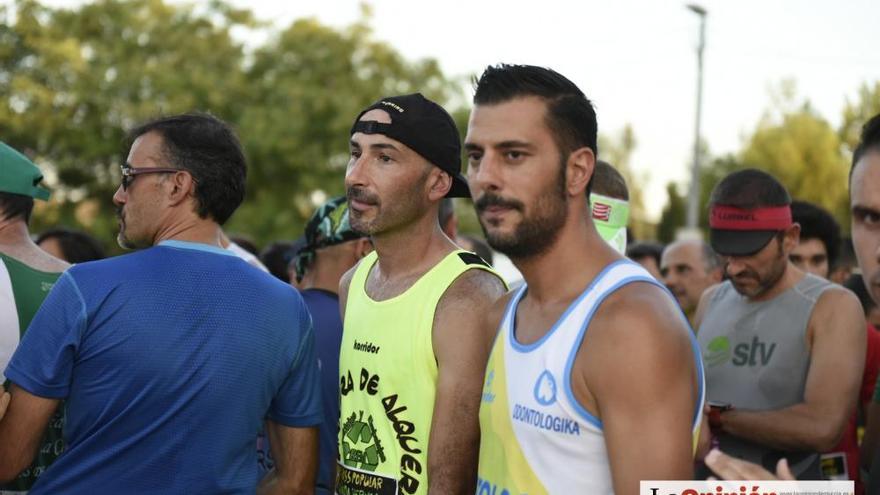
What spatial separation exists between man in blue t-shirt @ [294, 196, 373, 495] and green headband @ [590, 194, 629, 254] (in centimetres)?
114

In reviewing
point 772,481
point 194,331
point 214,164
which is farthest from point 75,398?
point 772,481

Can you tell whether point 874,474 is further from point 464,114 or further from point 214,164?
point 464,114

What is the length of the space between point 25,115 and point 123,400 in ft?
77.3

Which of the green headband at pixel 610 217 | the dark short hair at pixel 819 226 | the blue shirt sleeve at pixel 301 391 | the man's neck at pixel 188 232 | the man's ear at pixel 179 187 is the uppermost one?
the dark short hair at pixel 819 226

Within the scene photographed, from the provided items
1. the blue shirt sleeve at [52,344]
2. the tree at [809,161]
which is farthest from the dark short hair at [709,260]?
the tree at [809,161]

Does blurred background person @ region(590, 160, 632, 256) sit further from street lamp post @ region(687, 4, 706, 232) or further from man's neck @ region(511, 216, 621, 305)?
street lamp post @ region(687, 4, 706, 232)

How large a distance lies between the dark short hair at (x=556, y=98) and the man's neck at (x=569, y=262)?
0.16m

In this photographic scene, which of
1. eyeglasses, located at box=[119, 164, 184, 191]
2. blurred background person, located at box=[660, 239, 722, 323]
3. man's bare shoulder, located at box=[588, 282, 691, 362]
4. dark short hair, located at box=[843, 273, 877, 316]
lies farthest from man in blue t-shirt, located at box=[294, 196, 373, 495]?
blurred background person, located at box=[660, 239, 722, 323]

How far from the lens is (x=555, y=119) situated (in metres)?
2.85

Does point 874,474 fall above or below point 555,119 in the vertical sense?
below

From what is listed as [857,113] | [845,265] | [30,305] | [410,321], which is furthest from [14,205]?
[857,113]

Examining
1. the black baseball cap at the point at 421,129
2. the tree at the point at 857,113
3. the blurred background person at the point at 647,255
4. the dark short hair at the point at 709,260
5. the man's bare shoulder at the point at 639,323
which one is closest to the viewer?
the man's bare shoulder at the point at 639,323

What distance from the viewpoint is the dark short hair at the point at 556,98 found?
285 centimetres

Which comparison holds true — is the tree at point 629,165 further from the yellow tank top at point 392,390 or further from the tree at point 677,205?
the yellow tank top at point 392,390
